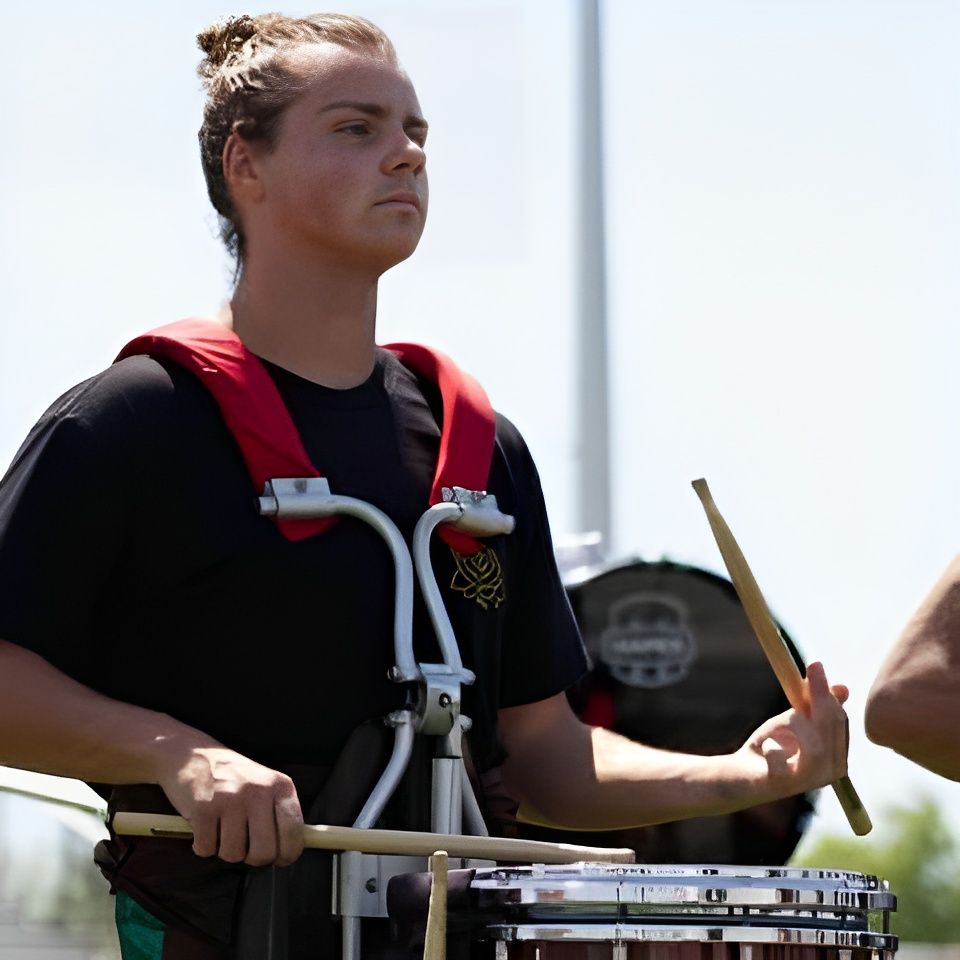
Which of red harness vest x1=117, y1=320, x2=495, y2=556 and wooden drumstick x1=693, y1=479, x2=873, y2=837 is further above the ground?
red harness vest x1=117, y1=320, x2=495, y2=556

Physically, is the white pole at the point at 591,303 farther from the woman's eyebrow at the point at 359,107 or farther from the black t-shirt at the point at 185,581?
the black t-shirt at the point at 185,581

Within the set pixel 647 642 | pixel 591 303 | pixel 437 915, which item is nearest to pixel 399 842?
pixel 437 915

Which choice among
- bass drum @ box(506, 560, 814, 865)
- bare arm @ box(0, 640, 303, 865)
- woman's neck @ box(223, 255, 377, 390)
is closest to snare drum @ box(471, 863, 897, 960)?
bare arm @ box(0, 640, 303, 865)

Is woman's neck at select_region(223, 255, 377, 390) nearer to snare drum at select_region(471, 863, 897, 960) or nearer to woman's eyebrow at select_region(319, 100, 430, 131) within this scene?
woman's eyebrow at select_region(319, 100, 430, 131)

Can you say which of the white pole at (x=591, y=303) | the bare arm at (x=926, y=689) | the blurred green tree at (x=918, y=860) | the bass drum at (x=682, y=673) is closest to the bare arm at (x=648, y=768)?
the bare arm at (x=926, y=689)

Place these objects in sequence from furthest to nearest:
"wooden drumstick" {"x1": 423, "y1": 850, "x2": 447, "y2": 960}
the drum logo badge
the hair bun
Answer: the drum logo badge → the hair bun → "wooden drumstick" {"x1": 423, "y1": 850, "x2": 447, "y2": 960}

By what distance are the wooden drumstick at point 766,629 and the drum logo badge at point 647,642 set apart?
339 cm

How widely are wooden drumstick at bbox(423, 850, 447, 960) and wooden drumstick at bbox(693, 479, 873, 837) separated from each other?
2.78 ft

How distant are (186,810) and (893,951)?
1.01m

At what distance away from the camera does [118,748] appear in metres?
3.20

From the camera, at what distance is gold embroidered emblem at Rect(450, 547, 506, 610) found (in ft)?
11.8

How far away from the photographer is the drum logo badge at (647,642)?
697cm

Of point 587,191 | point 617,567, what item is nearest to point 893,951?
point 617,567

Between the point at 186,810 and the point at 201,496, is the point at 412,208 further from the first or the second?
the point at 186,810
